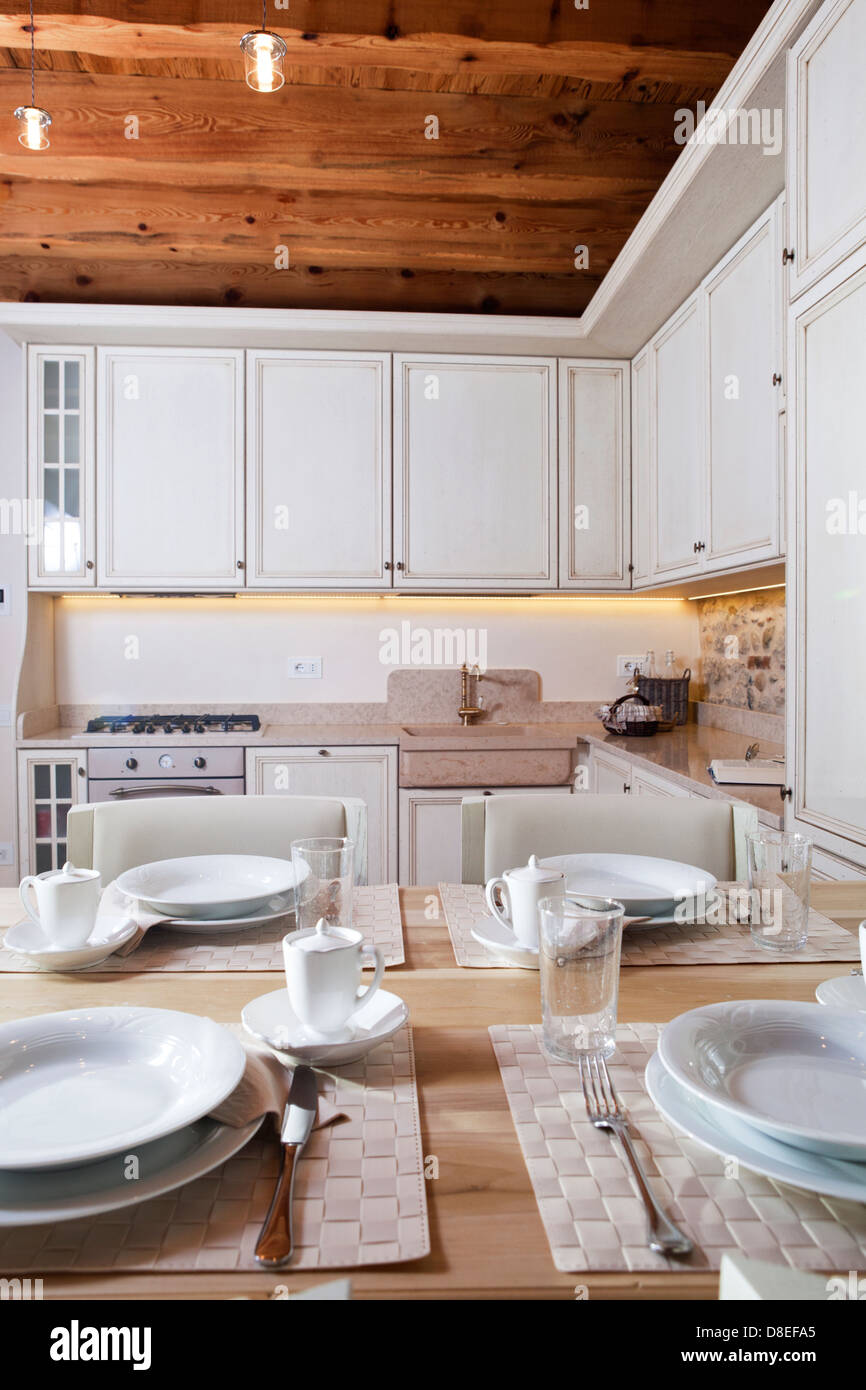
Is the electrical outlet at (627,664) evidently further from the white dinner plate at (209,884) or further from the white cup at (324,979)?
the white cup at (324,979)

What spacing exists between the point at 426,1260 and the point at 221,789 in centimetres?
263

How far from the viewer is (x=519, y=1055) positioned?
0.76 metres

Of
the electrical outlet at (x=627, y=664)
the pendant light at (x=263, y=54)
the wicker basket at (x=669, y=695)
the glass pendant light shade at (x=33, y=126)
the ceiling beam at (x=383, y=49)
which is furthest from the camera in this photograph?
the electrical outlet at (x=627, y=664)

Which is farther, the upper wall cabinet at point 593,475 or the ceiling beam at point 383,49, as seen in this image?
the upper wall cabinet at point 593,475

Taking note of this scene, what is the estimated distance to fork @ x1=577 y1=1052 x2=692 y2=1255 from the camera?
0.50 meters

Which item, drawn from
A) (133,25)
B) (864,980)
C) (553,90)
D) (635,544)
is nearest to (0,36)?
(133,25)

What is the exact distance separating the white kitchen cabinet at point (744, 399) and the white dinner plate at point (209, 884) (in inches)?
58.1

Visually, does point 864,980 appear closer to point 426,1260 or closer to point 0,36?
point 426,1260

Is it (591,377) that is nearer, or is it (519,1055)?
(519,1055)

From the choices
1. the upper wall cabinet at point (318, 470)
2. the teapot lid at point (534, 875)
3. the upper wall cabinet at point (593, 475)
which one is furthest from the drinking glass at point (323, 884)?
the upper wall cabinet at point (593, 475)

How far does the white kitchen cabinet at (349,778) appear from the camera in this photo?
307 cm

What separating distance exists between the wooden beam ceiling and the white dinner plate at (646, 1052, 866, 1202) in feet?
8.02

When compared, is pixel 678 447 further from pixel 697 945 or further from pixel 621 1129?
pixel 621 1129

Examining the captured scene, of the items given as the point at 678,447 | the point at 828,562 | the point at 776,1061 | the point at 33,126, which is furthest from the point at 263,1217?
the point at 678,447
